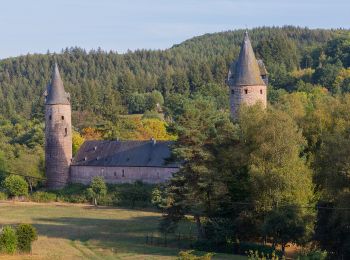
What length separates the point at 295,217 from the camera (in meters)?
37.3

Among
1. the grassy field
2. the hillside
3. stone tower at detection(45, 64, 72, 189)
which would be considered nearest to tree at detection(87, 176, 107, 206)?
the grassy field

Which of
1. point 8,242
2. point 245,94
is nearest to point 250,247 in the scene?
point 8,242

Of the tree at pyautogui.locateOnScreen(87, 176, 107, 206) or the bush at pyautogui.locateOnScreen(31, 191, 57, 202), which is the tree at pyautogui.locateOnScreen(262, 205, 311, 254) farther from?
the bush at pyautogui.locateOnScreen(31, 191, 57, 202)

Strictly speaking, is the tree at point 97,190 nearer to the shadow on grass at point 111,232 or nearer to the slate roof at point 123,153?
the slate roof at point 123,153

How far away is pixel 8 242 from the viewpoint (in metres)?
37.9

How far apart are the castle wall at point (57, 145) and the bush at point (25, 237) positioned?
85.9 ft

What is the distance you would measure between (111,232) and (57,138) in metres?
20.6

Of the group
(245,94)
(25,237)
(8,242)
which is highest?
(245,94)

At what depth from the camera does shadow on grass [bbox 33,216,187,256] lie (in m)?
40.7

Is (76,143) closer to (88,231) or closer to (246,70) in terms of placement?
(246,70)

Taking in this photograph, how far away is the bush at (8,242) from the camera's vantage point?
37844 millimetres

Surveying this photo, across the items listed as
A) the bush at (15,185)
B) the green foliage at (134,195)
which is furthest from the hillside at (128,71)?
the green foliage at (134,195)

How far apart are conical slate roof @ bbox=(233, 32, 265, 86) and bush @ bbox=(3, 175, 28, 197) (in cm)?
2137

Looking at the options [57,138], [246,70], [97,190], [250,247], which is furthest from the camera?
[57,138]
